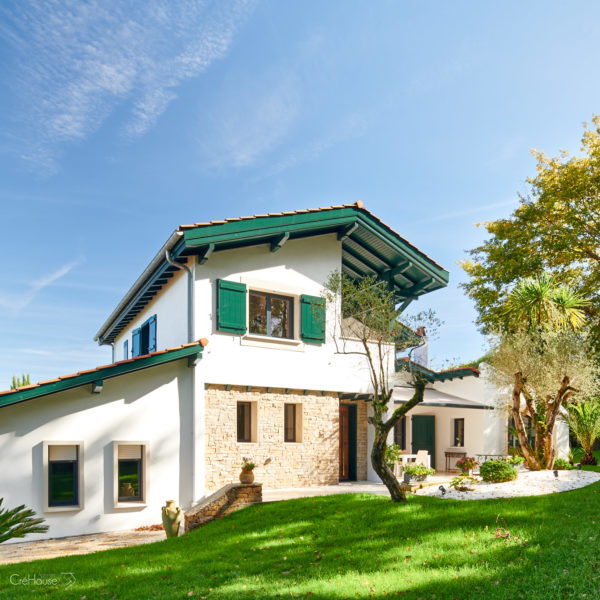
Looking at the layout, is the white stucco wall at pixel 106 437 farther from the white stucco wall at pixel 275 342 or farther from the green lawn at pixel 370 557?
the green lawn at pixel 370 557

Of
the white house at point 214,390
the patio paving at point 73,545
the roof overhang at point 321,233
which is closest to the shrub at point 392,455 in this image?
the white house at point 214,390

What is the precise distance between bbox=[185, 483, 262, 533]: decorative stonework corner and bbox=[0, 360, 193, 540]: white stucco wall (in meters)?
1.53

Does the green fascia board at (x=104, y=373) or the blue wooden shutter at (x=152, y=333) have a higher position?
the blue wooden shutter at (x=152, y=333)

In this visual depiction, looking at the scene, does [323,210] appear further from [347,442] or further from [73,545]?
[73,545]

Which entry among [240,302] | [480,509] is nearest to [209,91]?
[240,302]

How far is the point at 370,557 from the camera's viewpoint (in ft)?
31.1

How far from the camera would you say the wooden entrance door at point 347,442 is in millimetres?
19578

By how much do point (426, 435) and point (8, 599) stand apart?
20130 mm

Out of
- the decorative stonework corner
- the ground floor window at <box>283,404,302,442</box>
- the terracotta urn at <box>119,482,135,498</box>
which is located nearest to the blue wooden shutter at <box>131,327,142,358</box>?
the ground floor window at <box>283,404,302,442</box>

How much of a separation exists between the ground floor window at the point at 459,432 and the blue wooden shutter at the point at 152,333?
14.2 metres

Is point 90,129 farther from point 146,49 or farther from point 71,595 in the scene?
point 71,595

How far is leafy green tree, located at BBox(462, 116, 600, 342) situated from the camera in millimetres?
21594

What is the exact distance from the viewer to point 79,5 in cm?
1437

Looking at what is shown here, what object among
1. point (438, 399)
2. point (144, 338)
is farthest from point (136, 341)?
point (438, 399)
